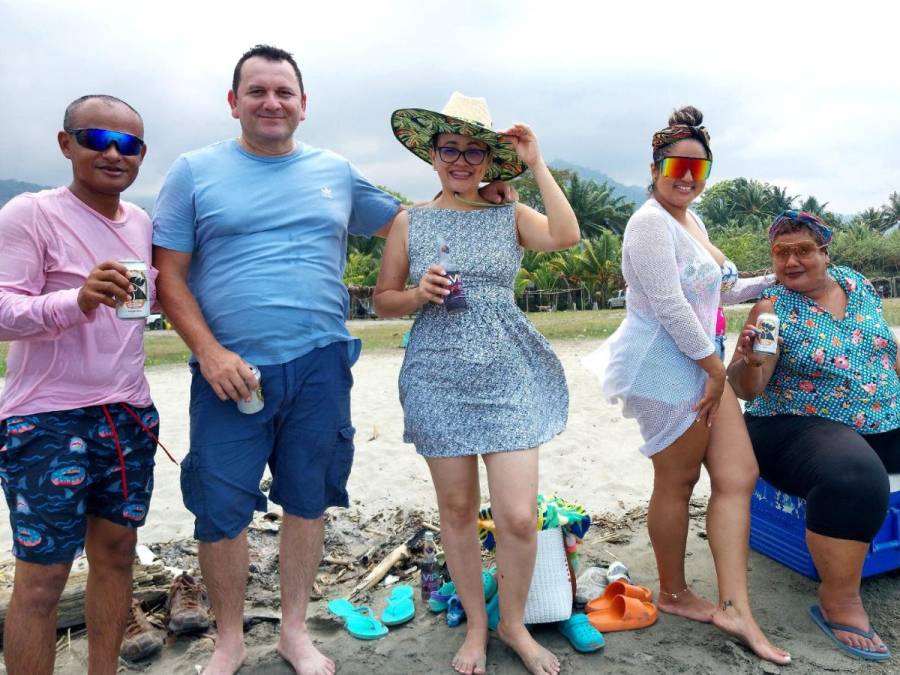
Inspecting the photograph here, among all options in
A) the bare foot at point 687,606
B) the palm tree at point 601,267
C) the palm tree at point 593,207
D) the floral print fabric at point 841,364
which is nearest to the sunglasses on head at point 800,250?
the floral print fabric at point 841,364

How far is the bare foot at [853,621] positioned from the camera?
2932mm

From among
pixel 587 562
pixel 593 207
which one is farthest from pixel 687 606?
pixel 593 207

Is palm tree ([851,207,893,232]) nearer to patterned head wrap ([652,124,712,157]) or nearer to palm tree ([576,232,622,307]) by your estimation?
palm tree ([576,232,622,307])

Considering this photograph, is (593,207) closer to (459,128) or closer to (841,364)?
(841,364)

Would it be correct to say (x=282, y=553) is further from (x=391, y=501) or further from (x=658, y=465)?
(x=391, y=501)

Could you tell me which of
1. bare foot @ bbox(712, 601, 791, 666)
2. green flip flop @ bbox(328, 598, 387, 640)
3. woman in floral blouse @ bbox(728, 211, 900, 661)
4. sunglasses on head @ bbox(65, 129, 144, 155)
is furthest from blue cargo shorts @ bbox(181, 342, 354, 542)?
woman in floral blouse @ bbox(728, 211, 900, 661)

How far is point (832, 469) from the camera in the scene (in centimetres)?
304

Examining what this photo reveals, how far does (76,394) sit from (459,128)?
177 centimetres

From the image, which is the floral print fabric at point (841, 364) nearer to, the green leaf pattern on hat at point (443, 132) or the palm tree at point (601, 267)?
the green leaf pattern on hat at point (443, 132)

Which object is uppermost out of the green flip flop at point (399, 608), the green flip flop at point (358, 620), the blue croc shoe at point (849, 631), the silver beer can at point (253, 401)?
the silver beer can at point (253, 401)

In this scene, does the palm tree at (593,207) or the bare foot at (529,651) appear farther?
the palm tree at (593,207)

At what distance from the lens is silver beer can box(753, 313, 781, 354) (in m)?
3.03

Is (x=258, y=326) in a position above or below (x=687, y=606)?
above

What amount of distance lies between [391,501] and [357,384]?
5446 millimetres
